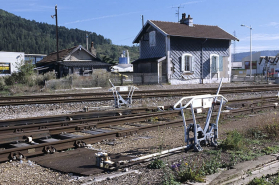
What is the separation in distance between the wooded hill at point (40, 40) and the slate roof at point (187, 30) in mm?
59514

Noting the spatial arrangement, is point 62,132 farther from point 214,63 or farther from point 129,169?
point 214,63

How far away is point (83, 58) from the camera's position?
45938 mm

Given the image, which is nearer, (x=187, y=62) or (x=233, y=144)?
(x=233, y=144)

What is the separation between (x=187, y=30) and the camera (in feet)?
117

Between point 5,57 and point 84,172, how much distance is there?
45553mm

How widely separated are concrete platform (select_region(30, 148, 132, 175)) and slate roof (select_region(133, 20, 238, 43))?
27319 mm

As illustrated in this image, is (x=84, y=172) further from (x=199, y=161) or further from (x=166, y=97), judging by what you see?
(x=166, y=97)

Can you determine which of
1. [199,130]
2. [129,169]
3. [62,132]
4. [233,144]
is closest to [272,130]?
[233,144]

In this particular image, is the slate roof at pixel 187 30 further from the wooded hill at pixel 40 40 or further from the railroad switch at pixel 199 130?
the wooded hill at pixel 40 40

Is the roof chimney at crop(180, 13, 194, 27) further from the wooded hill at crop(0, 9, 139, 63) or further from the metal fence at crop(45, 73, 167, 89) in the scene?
the wooded hill at crop(0, 9, 139, 63)

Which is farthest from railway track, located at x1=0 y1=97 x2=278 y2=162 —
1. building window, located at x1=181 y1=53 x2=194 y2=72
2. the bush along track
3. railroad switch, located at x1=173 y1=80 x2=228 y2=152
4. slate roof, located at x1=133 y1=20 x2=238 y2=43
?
slate roof, located at x1=133 y1=20 x2=238 y2=43

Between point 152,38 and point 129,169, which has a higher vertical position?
point 152,38

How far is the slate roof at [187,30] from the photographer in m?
34.1

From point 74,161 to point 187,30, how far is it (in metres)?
31.3
